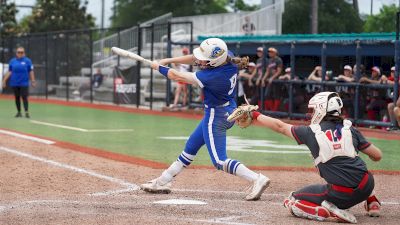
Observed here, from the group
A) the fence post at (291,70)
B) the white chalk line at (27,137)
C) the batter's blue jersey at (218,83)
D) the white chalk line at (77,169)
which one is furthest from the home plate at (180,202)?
the fence post at (291,70)

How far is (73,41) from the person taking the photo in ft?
119

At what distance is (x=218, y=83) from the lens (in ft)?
30.8

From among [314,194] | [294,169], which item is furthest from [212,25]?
[314,194]

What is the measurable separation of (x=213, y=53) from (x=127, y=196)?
189cm

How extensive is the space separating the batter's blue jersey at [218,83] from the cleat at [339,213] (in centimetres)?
204

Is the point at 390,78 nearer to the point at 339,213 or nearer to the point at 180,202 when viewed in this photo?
the point at 180,202

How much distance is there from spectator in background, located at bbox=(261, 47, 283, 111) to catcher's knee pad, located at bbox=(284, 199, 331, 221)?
1482 cm

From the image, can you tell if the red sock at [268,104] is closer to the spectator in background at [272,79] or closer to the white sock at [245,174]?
the spectator in background at [272,79]

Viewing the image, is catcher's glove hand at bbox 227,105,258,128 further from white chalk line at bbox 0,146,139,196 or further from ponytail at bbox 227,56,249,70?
white chalk line at bbox 0,146,139,196

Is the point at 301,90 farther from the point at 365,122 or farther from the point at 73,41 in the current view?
the point at 73,41

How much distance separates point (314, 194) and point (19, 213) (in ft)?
9.48

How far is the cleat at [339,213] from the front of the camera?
310 inches

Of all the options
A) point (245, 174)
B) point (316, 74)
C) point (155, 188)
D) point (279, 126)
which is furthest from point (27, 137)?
point (279, 126)

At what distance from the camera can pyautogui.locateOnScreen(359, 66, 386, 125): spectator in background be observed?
20578mm
